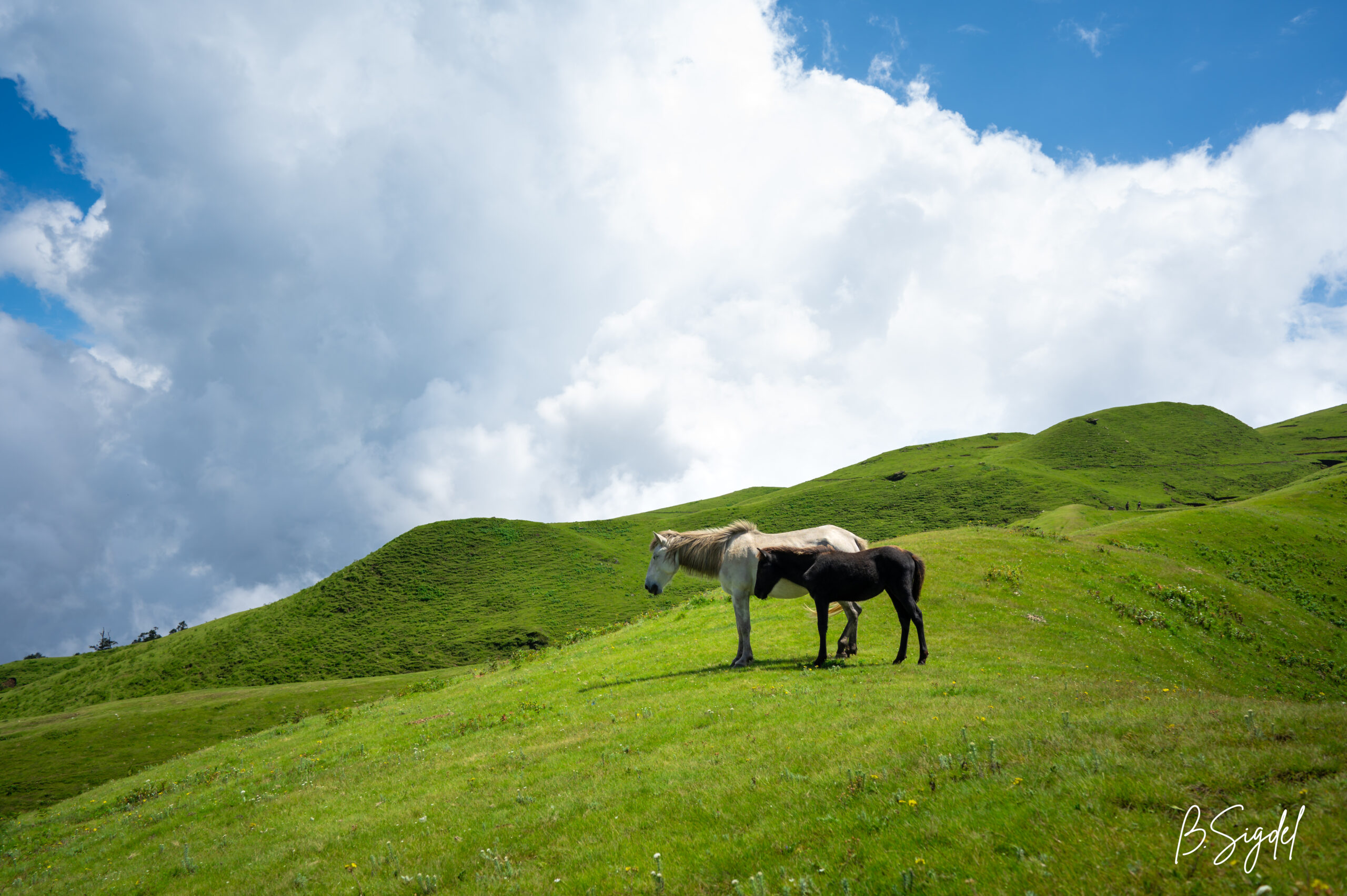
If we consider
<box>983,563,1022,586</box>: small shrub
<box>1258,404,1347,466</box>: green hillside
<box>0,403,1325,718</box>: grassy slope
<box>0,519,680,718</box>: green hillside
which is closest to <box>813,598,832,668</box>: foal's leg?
<box>983,563,1022,586</box>: small shrub

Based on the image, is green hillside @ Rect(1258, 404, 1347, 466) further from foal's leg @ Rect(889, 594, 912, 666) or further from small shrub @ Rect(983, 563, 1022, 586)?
foal's leg @ Rect(889, 594, 912, 666)

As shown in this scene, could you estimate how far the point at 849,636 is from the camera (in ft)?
65.6

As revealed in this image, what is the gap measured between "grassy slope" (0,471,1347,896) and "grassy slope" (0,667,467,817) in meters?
16.7

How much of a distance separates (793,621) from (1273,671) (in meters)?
20.6

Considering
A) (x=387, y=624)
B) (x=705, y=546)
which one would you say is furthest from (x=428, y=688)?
(x=387, y=624)

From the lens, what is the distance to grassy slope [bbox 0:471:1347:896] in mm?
6469

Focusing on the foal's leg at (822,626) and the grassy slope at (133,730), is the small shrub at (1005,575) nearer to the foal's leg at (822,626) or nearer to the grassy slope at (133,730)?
the foal's leg at (822,626)

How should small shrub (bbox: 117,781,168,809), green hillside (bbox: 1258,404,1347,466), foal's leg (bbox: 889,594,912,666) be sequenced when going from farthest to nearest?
green hillside (bbox: 1258,404,1347,466) → small shrub (bbox: 117,781,168,809) → foal's leg (bbox: 889,594,912,666)

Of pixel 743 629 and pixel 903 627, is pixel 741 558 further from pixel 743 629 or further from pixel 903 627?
pixel 903 627

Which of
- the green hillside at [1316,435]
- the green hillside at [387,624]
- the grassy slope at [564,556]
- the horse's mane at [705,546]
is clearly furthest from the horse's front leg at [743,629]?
the green hillside at [1316,435]

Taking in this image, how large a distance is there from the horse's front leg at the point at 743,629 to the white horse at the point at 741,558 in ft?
0.06

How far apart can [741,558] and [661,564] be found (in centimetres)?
378

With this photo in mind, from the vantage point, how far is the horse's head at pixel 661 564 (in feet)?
75.1

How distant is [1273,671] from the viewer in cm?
2588
